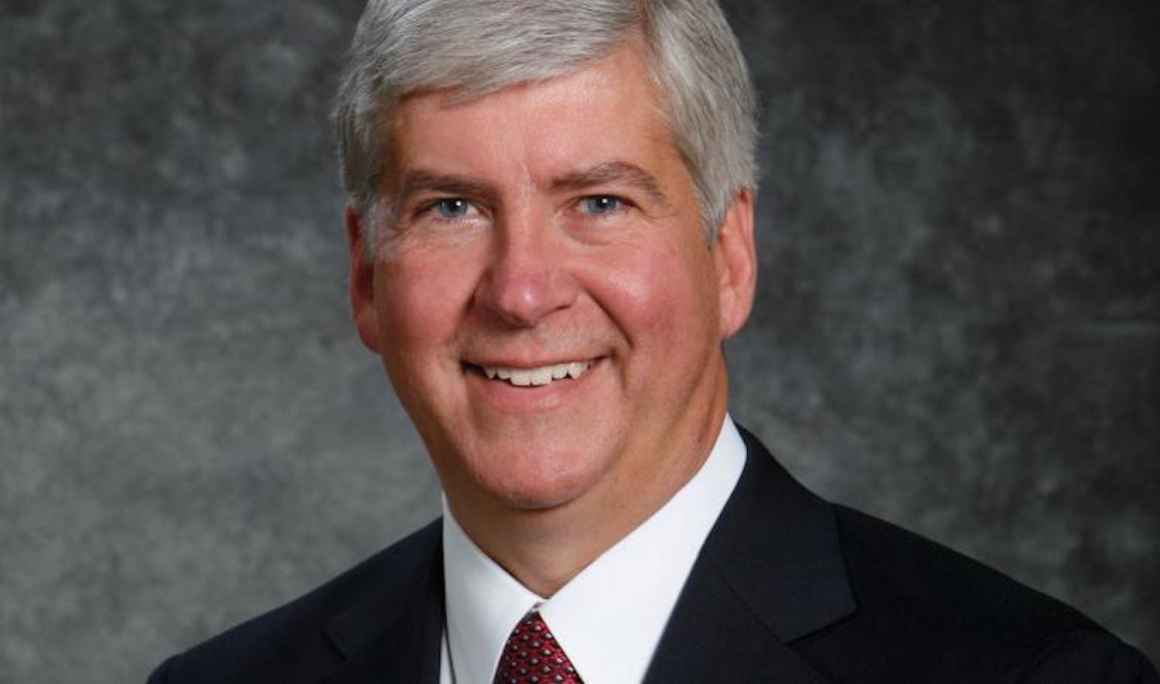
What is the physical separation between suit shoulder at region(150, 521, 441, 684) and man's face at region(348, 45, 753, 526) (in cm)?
38

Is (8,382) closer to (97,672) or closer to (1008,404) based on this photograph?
(97,672)

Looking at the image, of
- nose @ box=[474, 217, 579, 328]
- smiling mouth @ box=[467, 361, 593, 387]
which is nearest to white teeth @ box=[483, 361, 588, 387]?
smiling mouth @ box=[467, 361, 593, 387]

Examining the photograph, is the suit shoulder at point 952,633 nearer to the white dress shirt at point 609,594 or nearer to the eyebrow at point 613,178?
the white dress shirt at point 609,594

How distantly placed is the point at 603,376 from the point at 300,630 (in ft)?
2.65

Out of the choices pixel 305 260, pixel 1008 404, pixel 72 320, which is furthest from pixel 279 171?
pixel 1008 404

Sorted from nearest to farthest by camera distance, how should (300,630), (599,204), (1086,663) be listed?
(1086,663) → (599,204) → (300,630)

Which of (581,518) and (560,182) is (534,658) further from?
(560,182)

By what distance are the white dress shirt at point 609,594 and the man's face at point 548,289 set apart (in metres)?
0.08

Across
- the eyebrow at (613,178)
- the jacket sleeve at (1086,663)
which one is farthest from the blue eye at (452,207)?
the jacket sleeve at (1086,663)

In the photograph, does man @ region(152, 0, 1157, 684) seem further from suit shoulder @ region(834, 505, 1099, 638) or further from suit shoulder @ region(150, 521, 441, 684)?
suit shoulder @ region(150, 521, 441, 684)

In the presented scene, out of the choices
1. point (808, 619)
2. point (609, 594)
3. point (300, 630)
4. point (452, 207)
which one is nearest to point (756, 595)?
point (808, 619)

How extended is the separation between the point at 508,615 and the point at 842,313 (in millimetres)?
2257

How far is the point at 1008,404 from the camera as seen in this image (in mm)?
5652

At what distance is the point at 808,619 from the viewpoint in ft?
11.7
